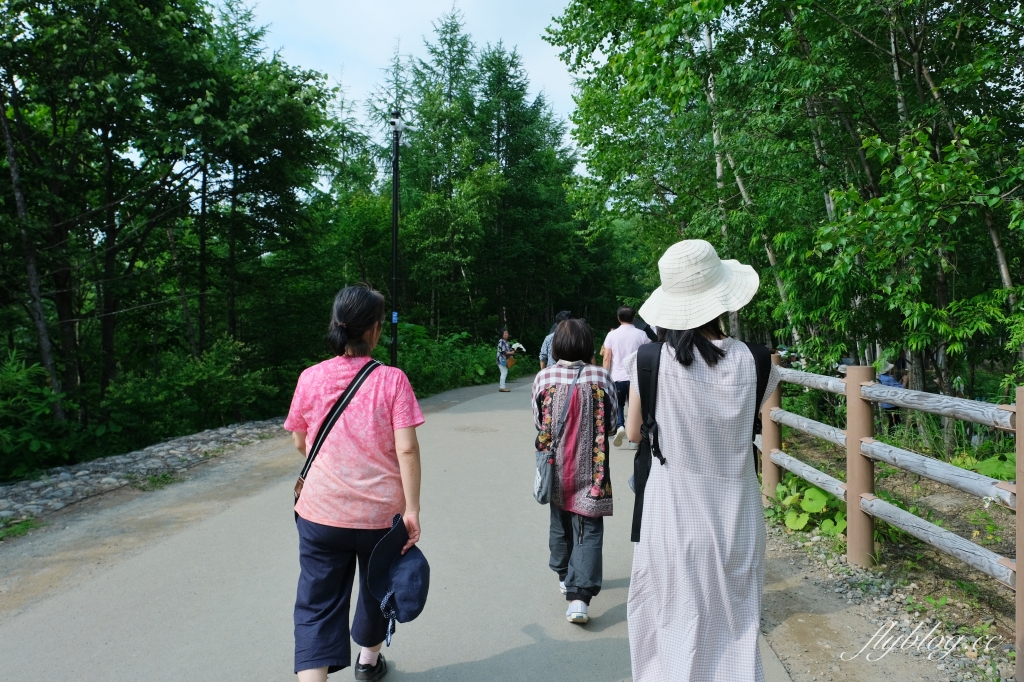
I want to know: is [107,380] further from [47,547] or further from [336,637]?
[336,637]

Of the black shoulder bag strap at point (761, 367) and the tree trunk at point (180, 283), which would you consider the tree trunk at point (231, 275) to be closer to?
the tree trunk at point (180, 283)

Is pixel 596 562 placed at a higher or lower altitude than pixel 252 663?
higher

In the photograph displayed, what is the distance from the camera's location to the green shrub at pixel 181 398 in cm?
1252

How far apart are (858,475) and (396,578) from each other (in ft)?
11.6

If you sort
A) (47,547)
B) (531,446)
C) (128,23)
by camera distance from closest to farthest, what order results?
(47,547)
(531,446)
(128,23)

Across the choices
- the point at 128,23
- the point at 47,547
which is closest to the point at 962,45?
the point at 47,547

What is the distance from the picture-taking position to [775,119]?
8820 mm

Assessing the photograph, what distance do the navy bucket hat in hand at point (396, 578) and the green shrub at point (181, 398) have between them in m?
11.1

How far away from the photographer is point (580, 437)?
4289 mm

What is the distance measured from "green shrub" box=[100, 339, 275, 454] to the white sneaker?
10668 millimetres

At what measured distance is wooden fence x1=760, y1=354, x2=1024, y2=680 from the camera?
3531mm

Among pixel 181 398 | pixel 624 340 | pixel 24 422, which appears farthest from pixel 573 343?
pixel 181 398

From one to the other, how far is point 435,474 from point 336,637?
551 centimetres

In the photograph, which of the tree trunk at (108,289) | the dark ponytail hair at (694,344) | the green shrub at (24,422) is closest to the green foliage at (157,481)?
the green shrub at (24,422)
